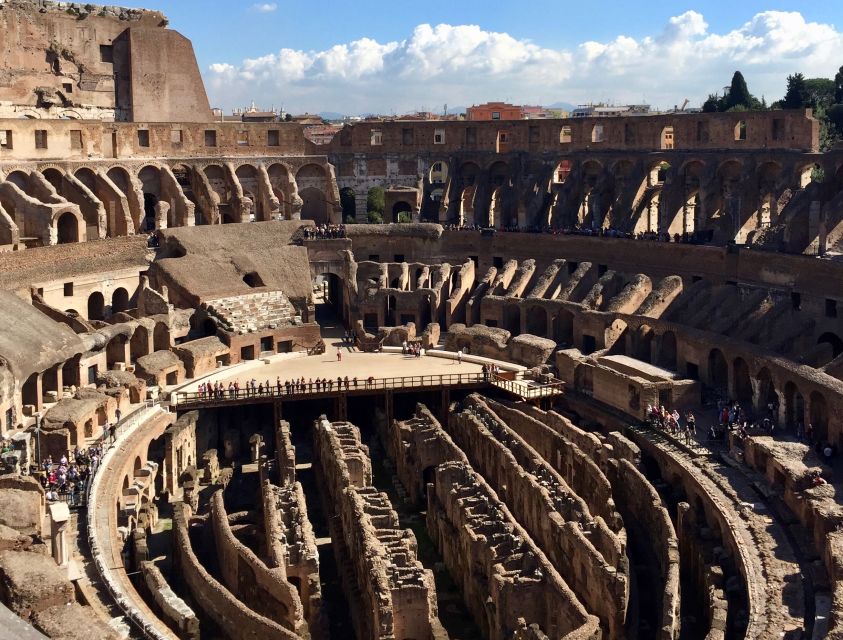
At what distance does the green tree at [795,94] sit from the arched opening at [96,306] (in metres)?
36.4

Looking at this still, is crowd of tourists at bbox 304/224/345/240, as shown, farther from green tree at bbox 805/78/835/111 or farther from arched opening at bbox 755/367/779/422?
green tree at bbox 805/78/835/111

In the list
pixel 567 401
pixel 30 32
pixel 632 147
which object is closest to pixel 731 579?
pixel 567 401

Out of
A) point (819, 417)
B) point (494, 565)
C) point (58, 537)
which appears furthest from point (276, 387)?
point (819, 417)

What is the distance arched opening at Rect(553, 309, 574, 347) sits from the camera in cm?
4284

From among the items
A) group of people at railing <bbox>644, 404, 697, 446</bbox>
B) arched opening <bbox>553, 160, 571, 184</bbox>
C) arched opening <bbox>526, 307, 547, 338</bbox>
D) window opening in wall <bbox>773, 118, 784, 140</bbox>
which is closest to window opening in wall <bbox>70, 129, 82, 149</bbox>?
arched opening <bbox>526, 307, 547, 338</bbox>

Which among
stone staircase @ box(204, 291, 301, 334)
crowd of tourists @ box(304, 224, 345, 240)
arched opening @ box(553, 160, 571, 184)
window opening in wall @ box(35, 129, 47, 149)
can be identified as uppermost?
window opening in wall @ box(35, 129, 47, 149)

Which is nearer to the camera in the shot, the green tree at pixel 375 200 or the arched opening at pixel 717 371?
the arched opening at pixel 717 371

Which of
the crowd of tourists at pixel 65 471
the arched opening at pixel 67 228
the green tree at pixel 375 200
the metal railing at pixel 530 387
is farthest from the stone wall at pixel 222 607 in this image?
the green tree at pixel 375 200

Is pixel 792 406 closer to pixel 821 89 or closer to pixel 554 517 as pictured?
pixel 554 517

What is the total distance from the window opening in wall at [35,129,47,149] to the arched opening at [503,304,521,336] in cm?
2122

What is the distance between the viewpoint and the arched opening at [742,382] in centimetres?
3431

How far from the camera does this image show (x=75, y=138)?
48312 millimetres

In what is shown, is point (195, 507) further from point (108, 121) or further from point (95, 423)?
point (108, 121)

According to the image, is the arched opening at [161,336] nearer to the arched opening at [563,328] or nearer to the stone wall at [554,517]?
the stone wall at [554,517]
